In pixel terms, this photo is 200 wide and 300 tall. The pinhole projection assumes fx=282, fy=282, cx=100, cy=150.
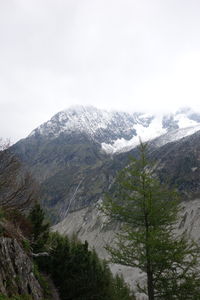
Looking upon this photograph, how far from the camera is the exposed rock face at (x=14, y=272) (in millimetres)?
11836

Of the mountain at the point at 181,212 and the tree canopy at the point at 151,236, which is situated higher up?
the tree canopy at the point at 151,236

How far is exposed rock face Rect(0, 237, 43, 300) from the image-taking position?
1184 centimetres

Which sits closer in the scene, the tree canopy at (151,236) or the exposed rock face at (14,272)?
the tree canopy at (151,236)

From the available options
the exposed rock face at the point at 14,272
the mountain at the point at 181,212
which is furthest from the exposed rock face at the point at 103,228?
the exposed rock face at the point at 14,272

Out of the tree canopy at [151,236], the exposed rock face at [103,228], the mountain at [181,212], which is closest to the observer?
the tree canopy at [151,236]

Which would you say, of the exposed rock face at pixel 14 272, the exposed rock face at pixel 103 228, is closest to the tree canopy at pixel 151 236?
the exposed rock face at pixel 14 272

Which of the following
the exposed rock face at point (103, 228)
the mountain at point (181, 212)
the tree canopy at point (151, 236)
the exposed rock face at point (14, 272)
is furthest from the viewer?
the mountain at point (181, 212)

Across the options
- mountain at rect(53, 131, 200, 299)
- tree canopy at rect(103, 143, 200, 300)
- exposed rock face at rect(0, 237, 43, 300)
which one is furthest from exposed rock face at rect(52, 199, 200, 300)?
tree canopy at rect(103, 143, 200, 300)

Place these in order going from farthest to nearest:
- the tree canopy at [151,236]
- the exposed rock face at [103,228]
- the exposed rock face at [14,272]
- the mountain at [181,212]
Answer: the mountain at [181,212], the exposed rock face at [103,228], the exposed rock face at [14,272], the tree canopy at [151,236]

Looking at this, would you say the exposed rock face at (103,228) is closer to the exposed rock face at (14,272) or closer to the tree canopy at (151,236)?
the exposed rock face at (14,272)

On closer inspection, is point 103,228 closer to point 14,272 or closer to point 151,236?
point 14,272

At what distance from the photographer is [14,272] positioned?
13.0 metres

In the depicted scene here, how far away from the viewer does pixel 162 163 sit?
19125 centimetres

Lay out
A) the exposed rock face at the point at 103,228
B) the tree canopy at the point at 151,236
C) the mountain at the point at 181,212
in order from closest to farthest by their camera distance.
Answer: the tree canopy at the point at 151,236 < the exposed rock face at the point at 103,228 < the mountain at the point at 181,212
